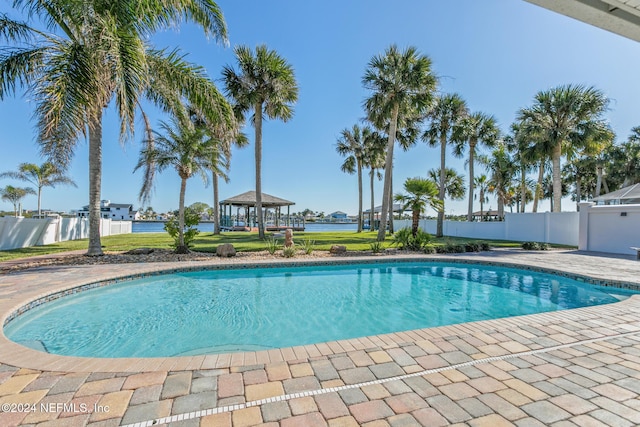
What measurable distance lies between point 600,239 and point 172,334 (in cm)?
1700

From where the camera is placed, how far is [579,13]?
83.8 inches

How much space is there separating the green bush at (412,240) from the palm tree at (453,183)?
19.9 metres

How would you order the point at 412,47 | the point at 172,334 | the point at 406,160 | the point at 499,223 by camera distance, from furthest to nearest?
1. the point at 406,160
2. the point at 499,223
3. the point at 412,47
4. the point at 172,334

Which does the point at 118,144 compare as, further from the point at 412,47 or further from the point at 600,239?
the point at 600,239

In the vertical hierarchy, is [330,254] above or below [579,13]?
below

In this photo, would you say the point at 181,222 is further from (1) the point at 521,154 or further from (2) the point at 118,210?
(2) the point at 118,210

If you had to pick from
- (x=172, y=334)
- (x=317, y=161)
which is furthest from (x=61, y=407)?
(x=317, y=161)

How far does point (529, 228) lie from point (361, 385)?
60.7 ft

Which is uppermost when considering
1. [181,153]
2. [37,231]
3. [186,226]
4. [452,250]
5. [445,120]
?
[445,120]

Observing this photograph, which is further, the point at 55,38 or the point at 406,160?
the point at 406,160

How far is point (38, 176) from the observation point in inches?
915

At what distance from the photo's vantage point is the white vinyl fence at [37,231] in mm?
11824

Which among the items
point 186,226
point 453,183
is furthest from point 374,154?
point 186,226

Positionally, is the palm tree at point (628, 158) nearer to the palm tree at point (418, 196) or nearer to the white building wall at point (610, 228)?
the white building wall at point (610, 228)
